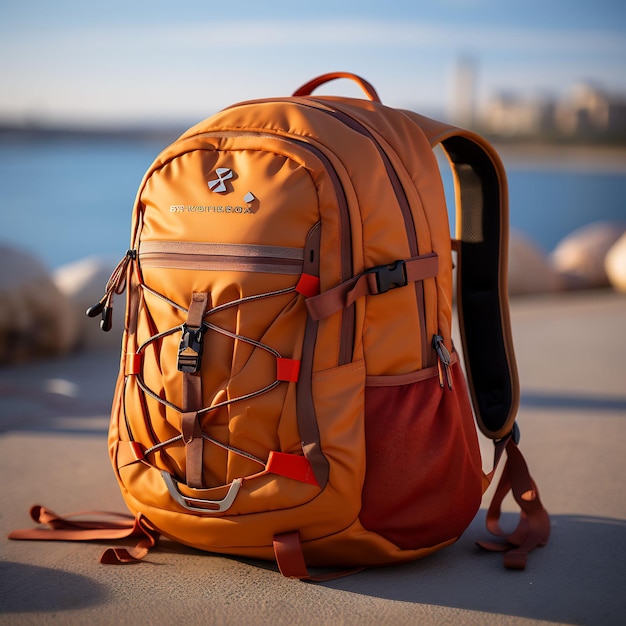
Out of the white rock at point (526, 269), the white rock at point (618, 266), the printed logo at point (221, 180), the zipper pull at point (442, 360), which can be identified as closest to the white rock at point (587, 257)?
the white rock at point (618, 266)

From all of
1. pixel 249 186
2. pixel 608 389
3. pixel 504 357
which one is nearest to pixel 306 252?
pixel 249 186

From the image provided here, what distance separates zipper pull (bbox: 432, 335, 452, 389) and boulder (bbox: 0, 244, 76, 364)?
284 centimetres

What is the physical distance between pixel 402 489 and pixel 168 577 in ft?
1.86

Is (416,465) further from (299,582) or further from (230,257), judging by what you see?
(230,257)

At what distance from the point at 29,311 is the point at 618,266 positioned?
5099 millimetres

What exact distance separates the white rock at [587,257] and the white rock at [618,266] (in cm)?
32

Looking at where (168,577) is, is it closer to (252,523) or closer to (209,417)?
(252,523)

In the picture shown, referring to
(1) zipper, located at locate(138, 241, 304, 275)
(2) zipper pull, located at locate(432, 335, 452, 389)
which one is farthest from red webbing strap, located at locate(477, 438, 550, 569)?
(1) zipper, located at locate(138, 241, 304, 275)

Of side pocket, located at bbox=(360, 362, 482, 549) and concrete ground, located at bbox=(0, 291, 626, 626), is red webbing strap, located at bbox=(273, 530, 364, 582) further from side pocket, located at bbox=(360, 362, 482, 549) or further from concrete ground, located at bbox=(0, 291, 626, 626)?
side pocket, located at bbox=(360, 362, 482, 549)

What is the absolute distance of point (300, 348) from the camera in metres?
1.83

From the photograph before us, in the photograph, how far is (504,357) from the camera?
2.30m

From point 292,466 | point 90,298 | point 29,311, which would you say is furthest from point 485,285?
point 90,298

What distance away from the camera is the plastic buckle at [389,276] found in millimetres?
1836

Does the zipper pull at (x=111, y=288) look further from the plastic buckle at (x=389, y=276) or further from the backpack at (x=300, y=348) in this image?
the plastic buckle at (x=389, y=276)
